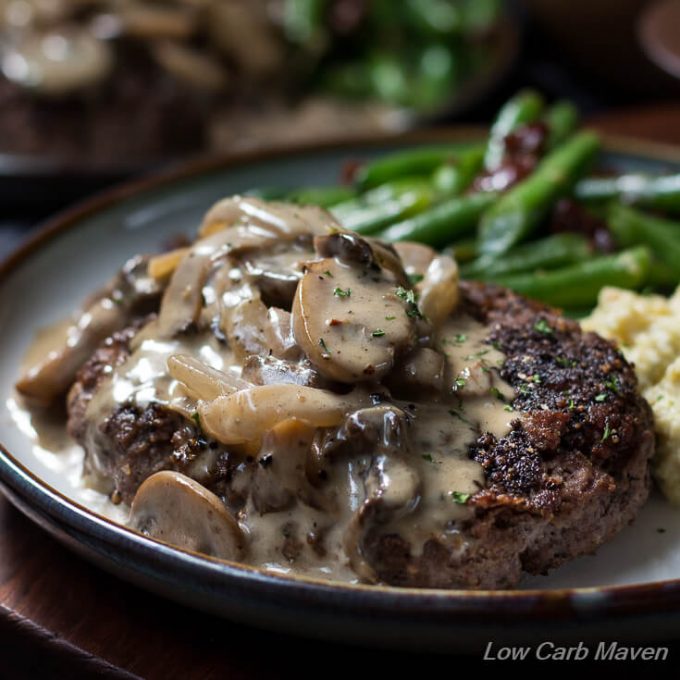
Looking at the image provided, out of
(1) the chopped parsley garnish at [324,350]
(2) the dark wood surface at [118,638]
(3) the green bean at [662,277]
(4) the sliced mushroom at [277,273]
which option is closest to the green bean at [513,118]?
(3) the green bean at [662,277]

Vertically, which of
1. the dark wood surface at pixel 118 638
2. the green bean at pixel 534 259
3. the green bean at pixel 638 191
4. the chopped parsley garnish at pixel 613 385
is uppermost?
the chopped parsley garnish at pixel 613 385

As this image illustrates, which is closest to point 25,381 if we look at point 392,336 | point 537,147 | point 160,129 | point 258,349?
point 258,349

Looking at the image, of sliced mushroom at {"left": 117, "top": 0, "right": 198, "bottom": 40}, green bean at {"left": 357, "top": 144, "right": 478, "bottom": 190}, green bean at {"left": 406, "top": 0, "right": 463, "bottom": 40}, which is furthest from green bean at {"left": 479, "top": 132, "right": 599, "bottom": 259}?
green bean at {"left": 406, "top": 0, "right": 463, "bottom": 40}

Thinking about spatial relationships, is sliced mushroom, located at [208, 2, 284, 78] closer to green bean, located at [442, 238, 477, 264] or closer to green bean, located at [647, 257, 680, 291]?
green bean, located at [442, 238, 477, 264]

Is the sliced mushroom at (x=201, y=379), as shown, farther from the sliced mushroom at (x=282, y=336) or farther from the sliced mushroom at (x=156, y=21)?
the sliced mushroom at (x=156, y=21)

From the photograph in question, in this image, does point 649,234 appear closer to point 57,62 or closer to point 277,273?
point 277,273

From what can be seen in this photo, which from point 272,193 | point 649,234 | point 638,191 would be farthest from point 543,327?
point 272,193
